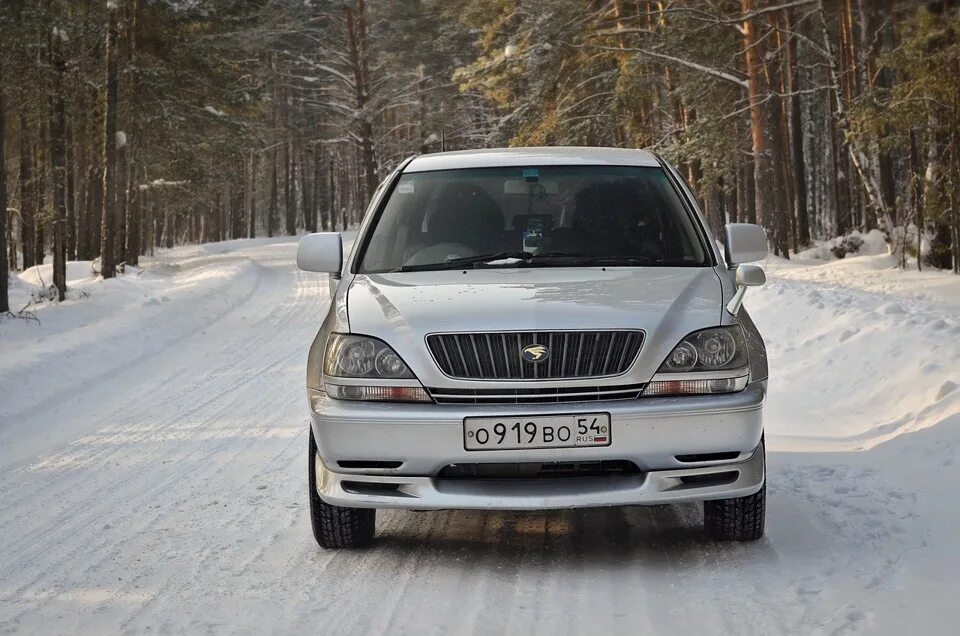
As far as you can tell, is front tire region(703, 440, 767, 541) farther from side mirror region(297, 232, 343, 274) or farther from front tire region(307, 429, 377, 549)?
side mirror region(297, 232, 343, 274)

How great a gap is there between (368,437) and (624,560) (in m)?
1.18

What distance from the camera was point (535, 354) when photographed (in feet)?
14.2

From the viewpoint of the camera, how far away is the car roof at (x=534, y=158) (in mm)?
5922

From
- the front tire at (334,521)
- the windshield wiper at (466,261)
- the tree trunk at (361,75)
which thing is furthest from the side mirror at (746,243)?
the tree trunk at (361,75)

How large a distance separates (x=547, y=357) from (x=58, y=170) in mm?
20623

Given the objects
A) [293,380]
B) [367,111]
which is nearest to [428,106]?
[367,111]

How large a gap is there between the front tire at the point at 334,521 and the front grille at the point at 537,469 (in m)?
0.60

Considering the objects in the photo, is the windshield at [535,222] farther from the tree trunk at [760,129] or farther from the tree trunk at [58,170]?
the tree trunk at [760,129]

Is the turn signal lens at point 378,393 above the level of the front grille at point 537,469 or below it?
above

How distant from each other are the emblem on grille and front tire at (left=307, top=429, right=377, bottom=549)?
1.05m

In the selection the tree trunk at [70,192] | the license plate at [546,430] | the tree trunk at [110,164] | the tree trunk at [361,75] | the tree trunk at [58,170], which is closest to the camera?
the license plate at [546,430]

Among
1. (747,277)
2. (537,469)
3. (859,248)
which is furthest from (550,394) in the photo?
(859,248)

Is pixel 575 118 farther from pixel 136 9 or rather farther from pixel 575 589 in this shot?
pixel 575 589

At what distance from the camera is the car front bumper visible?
14.0ft
